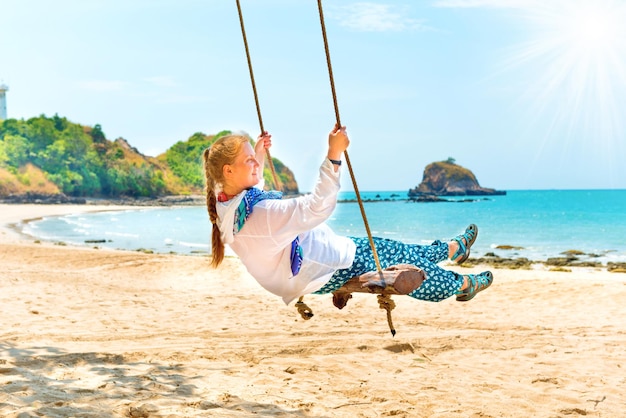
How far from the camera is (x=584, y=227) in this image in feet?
129

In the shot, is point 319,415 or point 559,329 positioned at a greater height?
point 319,415

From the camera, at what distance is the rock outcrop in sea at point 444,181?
9644cm

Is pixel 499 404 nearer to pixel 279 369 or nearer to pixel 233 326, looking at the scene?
pixel 279 369

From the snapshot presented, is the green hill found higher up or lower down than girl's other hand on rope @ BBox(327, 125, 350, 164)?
higher up

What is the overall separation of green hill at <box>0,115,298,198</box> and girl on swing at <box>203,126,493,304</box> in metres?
57.1

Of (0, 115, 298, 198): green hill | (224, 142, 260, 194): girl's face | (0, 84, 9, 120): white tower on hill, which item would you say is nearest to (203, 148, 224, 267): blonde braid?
(224, 142, 260, 194): girl's face

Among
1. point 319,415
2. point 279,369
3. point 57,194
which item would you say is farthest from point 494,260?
point 57,194

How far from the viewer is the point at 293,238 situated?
346 cm

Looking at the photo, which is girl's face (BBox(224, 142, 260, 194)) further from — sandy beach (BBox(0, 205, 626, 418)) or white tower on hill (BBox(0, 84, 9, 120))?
white tower on hill (BBox(0, 84, 9, 120))

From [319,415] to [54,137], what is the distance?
229 feet

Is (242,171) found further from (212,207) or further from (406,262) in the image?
(406,262)

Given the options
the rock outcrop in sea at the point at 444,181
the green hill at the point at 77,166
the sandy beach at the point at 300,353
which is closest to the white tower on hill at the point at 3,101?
the green hill at the point at 77,166

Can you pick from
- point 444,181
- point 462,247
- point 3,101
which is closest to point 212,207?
point 462,247

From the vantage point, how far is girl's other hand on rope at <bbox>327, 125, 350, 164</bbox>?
3.23m
